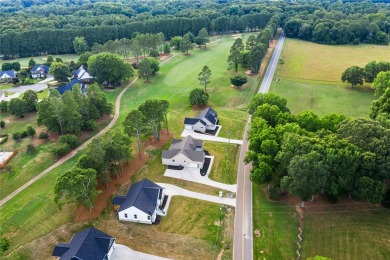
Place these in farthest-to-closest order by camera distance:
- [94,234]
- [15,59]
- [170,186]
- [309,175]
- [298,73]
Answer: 1. [15,59]
2. [298,73]
3. [170,186]
4. [309,175]
5. [94,234]

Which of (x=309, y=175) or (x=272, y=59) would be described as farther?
(x=272, y=59)

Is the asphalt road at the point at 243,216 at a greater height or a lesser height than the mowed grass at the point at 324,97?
lesser

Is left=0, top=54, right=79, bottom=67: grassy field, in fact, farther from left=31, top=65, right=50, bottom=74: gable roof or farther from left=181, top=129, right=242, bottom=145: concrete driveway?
left=181, top=129, right=242, bottom=145: concrete driveway

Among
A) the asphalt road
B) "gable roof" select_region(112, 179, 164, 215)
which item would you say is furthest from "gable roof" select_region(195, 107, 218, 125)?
"gable roof" select_region(112, 179, 164, 215)

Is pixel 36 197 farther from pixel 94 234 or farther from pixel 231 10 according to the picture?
pixel 231 10

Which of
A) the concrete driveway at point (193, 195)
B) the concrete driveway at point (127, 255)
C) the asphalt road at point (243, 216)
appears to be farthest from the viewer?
the concrete driveway at point (193, 195)

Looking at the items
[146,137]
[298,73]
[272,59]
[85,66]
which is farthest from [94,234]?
[272,59]

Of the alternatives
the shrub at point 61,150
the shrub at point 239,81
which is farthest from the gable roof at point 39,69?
the shrub at point 239,81

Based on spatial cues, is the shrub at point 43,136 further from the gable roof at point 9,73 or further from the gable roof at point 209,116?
the gable roof at point 9,73
